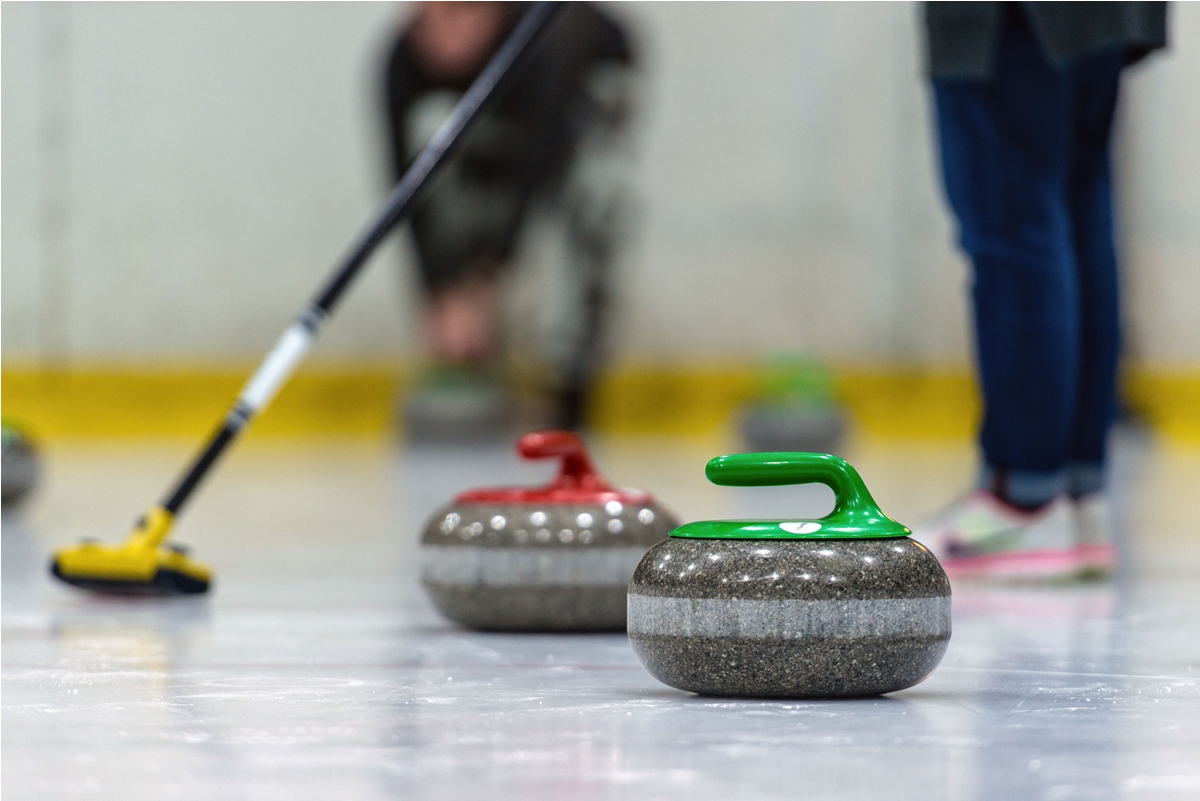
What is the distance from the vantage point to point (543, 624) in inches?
61.0

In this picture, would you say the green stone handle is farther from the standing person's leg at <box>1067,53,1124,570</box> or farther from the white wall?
the white wall

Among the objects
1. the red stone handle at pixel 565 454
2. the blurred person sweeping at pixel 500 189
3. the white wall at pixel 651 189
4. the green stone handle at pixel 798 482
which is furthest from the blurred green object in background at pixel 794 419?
the green stone handle at pixel 798 482

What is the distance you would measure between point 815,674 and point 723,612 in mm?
68

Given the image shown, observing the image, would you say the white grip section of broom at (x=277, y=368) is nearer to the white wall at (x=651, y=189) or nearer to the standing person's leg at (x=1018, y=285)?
the standing person's leg at (x=1018, y=285)

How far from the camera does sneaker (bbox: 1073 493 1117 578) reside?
6.79 feet

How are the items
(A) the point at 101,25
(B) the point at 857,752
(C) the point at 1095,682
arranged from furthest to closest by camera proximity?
(A) the point at 101,25, (C) the point at 1095,682, (B) the point at 857,752

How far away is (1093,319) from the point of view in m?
2.16

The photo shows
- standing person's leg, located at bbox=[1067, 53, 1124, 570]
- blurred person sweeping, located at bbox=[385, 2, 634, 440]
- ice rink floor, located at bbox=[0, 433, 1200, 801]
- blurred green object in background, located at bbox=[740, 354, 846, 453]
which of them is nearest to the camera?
ice rink floor, located at bbox=[0, 433, 1200, 801]

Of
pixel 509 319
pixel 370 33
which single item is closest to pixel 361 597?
pixel 509 319

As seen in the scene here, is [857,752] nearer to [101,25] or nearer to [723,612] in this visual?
[723,612]

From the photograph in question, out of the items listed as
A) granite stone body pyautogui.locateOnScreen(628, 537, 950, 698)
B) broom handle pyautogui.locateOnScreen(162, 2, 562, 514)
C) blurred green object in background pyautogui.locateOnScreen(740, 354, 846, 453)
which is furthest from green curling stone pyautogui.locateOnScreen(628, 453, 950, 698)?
blurred green object in background pyautogui.locateOnScreen(740, 354, 846, 453)

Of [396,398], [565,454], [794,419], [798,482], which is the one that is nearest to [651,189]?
[396,398]

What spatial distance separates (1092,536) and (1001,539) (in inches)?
6.0

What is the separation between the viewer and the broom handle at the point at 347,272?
188 centimetres
